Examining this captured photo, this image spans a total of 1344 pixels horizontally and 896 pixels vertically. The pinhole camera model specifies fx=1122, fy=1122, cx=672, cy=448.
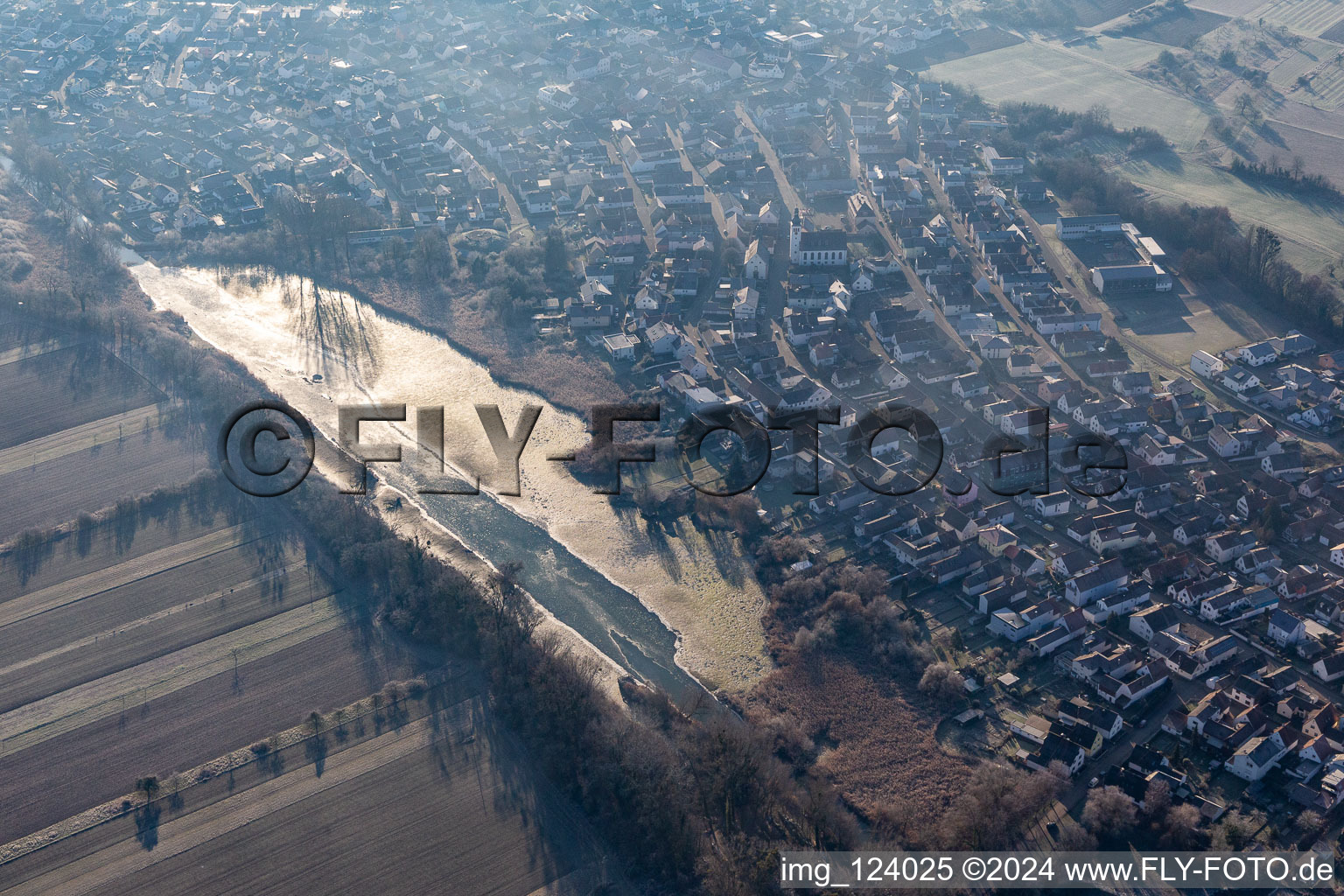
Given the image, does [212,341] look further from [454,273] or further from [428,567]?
[428,567]

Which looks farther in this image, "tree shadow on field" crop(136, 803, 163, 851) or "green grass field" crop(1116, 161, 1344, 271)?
"green grass field" crop(1116, 161, 1344, 271)

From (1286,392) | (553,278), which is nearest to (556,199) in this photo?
(553,278)

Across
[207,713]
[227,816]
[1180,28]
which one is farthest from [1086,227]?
[227,816]

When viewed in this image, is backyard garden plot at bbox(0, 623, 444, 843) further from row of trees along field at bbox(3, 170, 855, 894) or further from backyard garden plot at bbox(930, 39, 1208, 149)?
backyard garden plot at bbox(930, 39, 1208, 149)

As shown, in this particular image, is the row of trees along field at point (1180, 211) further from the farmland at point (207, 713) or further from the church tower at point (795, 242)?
the farmland at point (207, 713)

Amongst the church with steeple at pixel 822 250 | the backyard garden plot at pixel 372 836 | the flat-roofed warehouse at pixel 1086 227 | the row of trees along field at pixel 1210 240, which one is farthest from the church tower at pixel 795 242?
the backyard garden plot at pixel 372 836

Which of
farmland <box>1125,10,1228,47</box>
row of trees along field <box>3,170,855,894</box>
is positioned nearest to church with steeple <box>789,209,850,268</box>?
row of trees along field <box>3,170,855,894</box>
